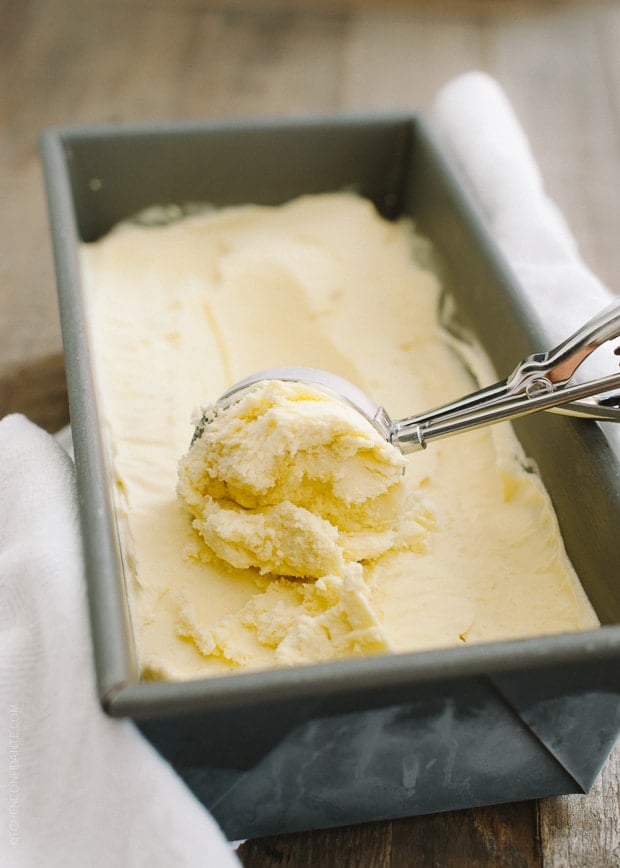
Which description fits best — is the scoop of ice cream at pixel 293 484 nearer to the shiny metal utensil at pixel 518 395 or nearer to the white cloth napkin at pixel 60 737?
the shiny metal utensil at pixel 518 395

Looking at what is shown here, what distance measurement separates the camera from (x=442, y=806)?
0.83m

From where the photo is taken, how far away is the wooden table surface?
1.48 meters

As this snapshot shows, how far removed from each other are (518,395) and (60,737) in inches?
20.4

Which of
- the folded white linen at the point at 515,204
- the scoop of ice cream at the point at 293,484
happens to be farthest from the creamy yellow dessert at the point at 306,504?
the folded white linen at the point at 515,204

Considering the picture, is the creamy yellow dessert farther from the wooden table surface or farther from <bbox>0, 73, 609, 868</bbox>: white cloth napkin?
Result: the wooden table surface

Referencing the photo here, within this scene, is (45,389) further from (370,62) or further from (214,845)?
(370,62)

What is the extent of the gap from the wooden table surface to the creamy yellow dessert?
224mm

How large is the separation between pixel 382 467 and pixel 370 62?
1.37m

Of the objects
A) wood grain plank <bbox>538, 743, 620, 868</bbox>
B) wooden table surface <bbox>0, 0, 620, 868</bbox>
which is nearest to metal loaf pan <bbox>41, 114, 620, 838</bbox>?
wood grain plank <bbox>538, 743, 620, 868</bbox>

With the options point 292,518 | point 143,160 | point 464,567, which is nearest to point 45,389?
point 143,160

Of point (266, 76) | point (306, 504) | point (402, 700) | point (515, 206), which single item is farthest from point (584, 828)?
point (266, 76)

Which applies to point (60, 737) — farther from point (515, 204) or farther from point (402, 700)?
point (515, 204)

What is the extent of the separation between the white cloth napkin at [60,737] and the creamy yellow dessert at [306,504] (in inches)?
3.6

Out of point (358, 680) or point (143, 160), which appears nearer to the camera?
point (358, 680)
